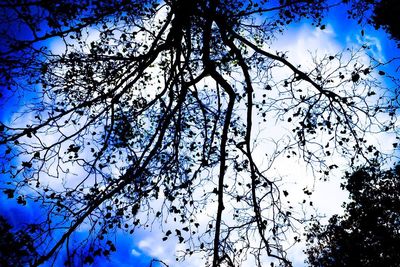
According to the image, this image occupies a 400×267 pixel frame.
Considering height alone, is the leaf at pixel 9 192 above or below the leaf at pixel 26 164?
below

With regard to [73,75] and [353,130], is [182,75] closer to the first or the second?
[73,75]

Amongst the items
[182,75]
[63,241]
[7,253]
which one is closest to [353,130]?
[182,75]

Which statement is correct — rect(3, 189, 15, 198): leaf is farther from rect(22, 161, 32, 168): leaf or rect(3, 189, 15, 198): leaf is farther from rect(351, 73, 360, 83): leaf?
rect(351, 73, 360, 83): leaf

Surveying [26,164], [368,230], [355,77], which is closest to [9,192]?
[26,164]

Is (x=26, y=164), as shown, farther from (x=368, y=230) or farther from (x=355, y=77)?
(x=368, y=230)

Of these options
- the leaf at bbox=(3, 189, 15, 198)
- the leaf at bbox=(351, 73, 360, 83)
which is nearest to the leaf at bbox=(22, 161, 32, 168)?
the leaf at bbox=(3, 189, 15, 198)

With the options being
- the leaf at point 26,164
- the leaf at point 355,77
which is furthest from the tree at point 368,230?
the leaf at point 26,164

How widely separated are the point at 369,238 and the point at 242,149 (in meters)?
12.0

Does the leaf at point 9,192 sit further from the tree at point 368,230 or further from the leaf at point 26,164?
the tree at point 368,230

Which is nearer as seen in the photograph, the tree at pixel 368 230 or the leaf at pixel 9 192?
the leaf at pixel 9 192

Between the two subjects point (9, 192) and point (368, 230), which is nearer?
point (9, 192)

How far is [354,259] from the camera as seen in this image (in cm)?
1536

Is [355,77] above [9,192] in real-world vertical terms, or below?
above

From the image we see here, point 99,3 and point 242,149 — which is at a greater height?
point 99,3
